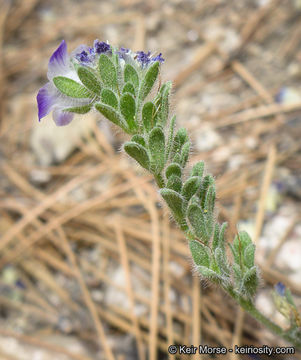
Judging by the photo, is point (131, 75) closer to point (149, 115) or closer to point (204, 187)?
point (149, 115)

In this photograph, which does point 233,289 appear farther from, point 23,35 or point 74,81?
point 23,35

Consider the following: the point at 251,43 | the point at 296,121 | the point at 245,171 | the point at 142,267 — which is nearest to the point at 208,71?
the point at 251,43

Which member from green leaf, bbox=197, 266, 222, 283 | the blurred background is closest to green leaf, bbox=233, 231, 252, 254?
green leaf, bbox=197, 266, 222, 283

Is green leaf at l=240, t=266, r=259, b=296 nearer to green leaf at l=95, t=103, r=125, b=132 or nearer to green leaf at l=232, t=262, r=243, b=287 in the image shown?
green leaf at l=232, t=262, r=243, b=287

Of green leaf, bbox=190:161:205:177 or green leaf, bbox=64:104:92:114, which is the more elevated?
green leaf, bbox=64:104:92:114

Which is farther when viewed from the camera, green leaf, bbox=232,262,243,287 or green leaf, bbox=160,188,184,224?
green leaf, bbox=232,262,243,287

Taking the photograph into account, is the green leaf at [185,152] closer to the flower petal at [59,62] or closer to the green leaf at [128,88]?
the green leaf at [128,88]
